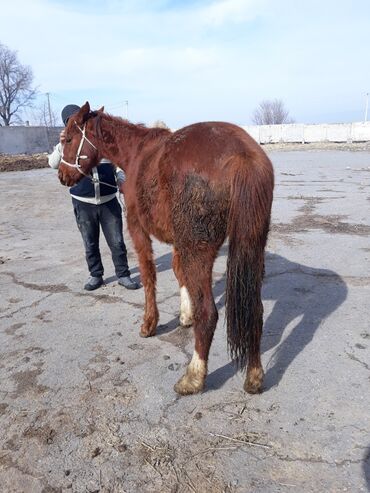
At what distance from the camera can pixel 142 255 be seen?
3.79m

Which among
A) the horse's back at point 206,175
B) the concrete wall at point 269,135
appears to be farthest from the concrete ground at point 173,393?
the concrete wall at point 269,135

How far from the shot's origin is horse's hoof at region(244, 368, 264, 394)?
2.83 m

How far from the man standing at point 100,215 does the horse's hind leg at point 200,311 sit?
224 centimetres

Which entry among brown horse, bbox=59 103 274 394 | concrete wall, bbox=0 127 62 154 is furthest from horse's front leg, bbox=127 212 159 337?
concrete wall, bbox=0 127 62 154

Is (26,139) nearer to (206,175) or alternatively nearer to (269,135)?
(269,135)

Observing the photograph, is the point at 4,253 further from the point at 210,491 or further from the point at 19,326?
the point at 210,491

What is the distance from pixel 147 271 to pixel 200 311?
1170mm

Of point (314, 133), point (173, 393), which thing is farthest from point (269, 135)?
point (173, 393)

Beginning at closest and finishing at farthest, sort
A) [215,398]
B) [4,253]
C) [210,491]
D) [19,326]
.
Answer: [210,491] < [215,398] < [19,326] < [4,253]

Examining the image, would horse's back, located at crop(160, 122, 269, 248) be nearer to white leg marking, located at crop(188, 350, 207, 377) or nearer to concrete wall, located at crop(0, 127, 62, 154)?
white leg marking, located at crop(188, 350, 207, 377)

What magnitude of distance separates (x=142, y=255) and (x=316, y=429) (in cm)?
209

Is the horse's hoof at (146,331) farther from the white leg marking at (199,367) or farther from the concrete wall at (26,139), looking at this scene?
the concrete wall at (26,139)

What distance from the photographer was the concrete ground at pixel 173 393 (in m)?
2.21

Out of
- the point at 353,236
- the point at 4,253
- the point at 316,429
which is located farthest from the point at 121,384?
the point at 353,236
